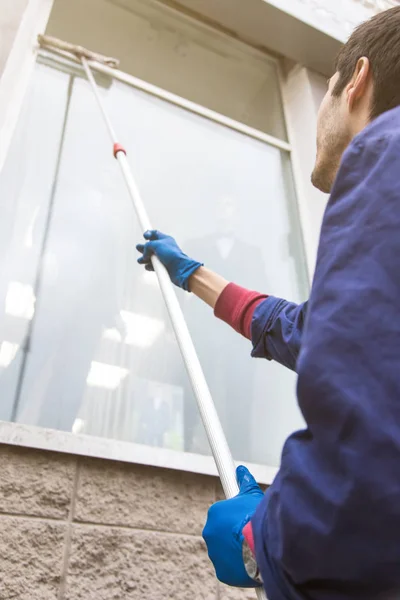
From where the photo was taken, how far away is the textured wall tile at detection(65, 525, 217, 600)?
44.5 inches

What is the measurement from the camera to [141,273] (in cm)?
174

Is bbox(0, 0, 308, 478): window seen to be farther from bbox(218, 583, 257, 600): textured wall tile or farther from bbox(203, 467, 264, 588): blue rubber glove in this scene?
bbox(203, 467, 264, 588): blue rubber glove

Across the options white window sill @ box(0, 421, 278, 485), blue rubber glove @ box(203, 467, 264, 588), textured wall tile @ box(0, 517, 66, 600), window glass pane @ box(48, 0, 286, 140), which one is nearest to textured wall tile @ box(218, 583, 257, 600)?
white window sill @ box(0, 421, 278, 485)

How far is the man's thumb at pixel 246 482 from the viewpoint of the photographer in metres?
0.73

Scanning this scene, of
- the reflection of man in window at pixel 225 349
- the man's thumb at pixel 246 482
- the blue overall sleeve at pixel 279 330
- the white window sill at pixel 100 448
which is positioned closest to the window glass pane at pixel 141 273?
the reflection of man in window at pixel 225 349

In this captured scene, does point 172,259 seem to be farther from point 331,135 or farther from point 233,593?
point 233,593

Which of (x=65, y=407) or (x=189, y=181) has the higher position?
(x=189, y=181)

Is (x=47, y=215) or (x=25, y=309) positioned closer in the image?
(x=25, y=309)

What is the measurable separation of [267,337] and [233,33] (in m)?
2.28

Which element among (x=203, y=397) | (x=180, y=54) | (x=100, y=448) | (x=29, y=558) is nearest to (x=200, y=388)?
(x=203, y=397)

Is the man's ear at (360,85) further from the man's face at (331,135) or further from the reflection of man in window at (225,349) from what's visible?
the reflection of man in window at (225,349)

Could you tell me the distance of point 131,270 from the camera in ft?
5.66

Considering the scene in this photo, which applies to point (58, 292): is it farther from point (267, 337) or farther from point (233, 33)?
point (233, 33)

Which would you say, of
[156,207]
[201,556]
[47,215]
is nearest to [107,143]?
[156,207]
